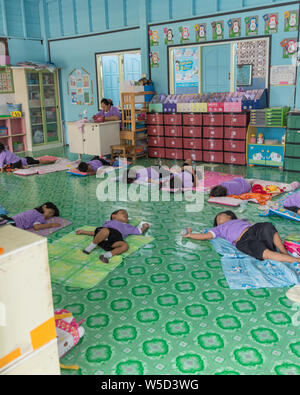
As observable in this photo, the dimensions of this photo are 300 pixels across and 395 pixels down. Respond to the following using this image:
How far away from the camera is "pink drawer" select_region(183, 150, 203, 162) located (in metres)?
9.36

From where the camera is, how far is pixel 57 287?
12.6ft

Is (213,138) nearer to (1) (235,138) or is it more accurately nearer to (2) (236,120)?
(1) (235,138)

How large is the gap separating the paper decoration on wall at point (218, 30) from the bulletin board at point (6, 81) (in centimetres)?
627

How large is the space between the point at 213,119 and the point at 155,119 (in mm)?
1630

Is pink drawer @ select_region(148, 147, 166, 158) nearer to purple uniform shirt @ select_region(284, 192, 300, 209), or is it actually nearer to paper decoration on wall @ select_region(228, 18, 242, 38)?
paper decoration on wall @ select_region(228, 18, 242, 38)

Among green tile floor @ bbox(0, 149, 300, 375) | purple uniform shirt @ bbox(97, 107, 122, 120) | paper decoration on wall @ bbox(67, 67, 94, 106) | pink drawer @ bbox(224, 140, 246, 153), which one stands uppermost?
paper decoration on wall @ bbox(67, 67, 94, 106)

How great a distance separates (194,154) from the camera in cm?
945

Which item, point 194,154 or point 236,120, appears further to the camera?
point 194,154

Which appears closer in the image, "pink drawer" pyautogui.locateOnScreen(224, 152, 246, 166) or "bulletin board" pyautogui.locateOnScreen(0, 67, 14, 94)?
"pink drawer" pyautogui.locateOnScreen(224, 152, 246, 166)

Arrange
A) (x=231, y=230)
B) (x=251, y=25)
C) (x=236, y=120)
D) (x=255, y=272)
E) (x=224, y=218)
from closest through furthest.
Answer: (x=255, y=272) → (x=231, y=230) → (x=224, y=218) → (x=251, y=25) → (x=236, y=120)

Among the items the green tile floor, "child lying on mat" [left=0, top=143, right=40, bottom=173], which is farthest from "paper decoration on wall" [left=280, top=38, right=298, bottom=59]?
"child lying on mat" [left=0, top=143, right=40, bottom=173]

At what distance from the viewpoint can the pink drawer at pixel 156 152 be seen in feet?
32.8

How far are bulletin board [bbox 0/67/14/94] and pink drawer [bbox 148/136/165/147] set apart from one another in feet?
15.8

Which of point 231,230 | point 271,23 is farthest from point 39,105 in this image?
point 231,230
